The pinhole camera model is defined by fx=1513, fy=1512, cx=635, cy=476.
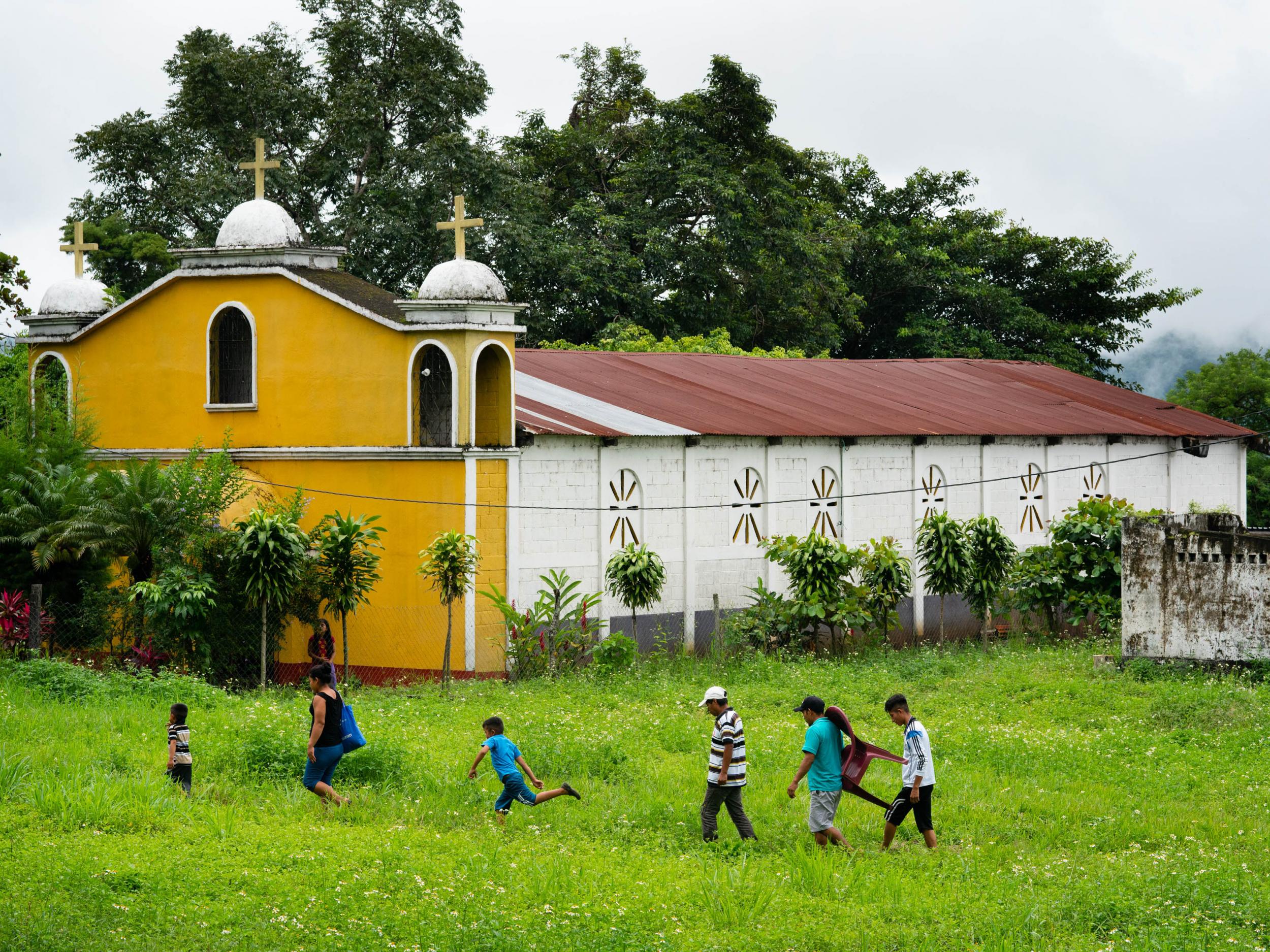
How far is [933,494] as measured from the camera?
27.5m

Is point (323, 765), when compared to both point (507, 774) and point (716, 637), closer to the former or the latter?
point (507, 774)

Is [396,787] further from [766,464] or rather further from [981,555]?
[981,555]

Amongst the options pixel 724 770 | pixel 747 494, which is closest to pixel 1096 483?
pixel 747 494

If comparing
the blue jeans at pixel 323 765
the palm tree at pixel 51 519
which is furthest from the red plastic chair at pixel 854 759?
the palm tree at pixel 51 519

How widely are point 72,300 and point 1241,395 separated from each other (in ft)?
118

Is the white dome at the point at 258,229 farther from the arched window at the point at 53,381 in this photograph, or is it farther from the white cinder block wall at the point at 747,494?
the white cinder block wall at the point at 747,494

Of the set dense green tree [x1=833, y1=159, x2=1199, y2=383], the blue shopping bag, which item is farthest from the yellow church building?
dense green tree [x1=833, y1=159, x2=1199, y2=383]

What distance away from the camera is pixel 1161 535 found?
19469mm

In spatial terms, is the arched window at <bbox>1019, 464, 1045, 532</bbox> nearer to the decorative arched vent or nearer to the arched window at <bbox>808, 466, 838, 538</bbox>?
the decorative arched vent

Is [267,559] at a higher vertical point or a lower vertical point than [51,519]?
lower

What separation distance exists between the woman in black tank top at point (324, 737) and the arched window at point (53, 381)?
13.5 metres

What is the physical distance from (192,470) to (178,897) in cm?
1148

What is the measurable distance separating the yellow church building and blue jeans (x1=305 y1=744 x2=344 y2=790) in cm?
809

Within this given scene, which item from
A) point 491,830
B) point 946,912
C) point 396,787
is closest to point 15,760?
point 396,787
